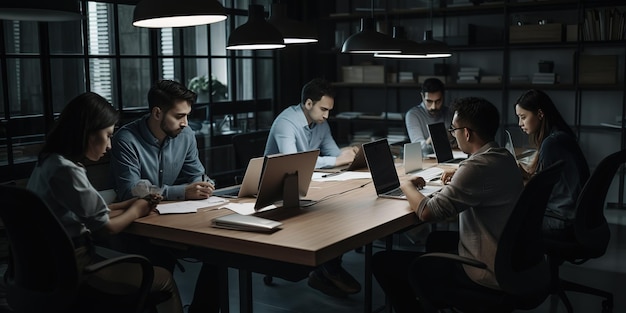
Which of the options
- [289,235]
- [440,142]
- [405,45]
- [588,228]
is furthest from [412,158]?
[289,235]

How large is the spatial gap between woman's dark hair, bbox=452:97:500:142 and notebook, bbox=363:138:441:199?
2.02 ft

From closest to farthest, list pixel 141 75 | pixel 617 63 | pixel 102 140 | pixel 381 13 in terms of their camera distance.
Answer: pixel 102 140 < pixel 141 75 < pixel 617 63 < pixel 381 13

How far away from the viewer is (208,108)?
20.8ft

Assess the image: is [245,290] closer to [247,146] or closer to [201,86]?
[247,146]

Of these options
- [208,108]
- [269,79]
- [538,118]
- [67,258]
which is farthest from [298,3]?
[67,258]

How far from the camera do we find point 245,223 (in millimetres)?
2582

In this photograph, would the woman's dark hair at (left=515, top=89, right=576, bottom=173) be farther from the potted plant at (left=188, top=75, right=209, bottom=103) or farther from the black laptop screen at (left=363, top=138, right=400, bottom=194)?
the potted plant at (left=188, top=75, right=209, bottom=103)

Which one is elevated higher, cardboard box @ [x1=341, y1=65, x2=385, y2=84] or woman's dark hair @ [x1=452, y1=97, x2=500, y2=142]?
cardboard box @ [x1=341, y1=65, x2=385, y2=84]

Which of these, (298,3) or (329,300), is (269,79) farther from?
(329,300)

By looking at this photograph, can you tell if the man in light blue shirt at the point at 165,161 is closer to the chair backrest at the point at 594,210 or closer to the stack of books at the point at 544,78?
the chair backrest at the point at 594,210

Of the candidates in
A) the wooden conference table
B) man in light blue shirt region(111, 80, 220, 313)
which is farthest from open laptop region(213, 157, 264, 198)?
the wooden conference table

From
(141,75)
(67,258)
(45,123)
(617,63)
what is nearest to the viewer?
(67,258)

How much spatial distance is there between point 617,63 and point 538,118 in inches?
117

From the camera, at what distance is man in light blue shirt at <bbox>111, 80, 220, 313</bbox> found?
10.6 feet
